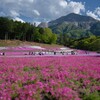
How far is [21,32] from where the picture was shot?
120 metres

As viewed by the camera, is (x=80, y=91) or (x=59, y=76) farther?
(x=59, y=76)

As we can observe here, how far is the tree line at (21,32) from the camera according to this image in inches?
4363

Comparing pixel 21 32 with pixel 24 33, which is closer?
pixel 21 32

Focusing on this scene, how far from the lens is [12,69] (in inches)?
722

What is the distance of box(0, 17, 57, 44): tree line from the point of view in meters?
111

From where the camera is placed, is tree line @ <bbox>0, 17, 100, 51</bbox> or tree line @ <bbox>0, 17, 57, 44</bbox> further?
tree line @ <bbox>0, 17, 100, 51</bbox>

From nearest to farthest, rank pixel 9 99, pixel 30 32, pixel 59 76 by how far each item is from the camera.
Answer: pixel 9 99 → pixel 59 76 → pixel 30 32

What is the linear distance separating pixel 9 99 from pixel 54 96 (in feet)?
7.29

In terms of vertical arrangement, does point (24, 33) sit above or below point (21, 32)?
below

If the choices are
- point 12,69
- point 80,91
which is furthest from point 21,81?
point 12,69

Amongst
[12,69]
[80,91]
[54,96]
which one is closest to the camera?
[54,96]

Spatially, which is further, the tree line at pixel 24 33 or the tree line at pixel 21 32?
the tree line at pixel 24 33

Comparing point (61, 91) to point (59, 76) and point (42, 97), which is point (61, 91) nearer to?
point (42, 97)

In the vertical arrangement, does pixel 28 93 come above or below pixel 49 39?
below
